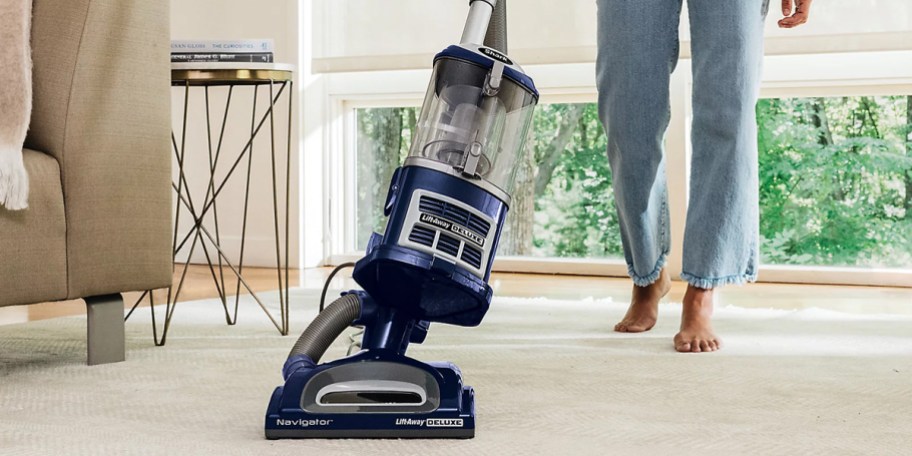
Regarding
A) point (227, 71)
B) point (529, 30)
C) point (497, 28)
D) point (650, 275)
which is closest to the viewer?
point (497, 28)

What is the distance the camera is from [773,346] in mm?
1744

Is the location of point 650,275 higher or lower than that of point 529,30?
lower

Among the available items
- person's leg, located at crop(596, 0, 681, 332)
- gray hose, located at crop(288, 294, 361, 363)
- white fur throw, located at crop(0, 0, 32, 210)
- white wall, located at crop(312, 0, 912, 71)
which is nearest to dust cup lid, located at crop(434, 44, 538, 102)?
gray hose, located at crop(288, 294, 361, 363)

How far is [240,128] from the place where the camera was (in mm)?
3646

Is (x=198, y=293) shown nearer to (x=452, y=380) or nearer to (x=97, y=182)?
(x=97, y=182)

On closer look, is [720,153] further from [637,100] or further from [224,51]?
[224,51]

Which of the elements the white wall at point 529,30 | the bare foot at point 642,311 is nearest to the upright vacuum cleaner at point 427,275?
the bare foot at point 642,311

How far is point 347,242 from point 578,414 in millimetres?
2591

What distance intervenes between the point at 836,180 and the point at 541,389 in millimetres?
2076

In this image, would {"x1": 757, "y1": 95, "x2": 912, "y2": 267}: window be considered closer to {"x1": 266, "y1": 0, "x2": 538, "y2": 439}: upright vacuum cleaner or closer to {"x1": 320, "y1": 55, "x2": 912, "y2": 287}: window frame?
{"x1": 320, "y1": 55, "x2": 912, "y2": 287}: window frame

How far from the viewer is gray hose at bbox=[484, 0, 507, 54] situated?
114 centimetres

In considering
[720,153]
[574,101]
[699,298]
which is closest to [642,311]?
[699,298]

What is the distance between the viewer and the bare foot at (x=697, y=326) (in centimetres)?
168

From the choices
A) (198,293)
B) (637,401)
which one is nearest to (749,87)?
(637,401)
